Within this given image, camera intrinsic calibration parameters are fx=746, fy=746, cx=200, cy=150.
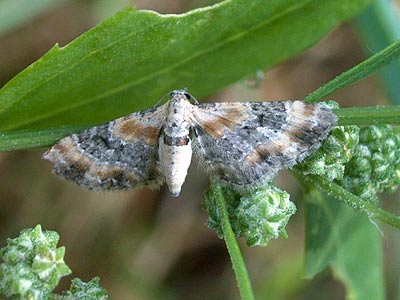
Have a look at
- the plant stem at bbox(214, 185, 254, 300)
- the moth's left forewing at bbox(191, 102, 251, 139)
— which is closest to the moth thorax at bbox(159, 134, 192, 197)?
the moth's left forewing at bbox(191, 102, 251, 139)

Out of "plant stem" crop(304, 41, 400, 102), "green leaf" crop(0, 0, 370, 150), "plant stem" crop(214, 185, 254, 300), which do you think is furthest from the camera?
"green leaf" crop(0, 0, 370, 150)

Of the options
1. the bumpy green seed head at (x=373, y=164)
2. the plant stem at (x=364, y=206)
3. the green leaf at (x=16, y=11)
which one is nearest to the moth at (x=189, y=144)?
the plant stem at (x=364, y=206)

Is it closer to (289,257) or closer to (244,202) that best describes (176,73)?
(244,202)

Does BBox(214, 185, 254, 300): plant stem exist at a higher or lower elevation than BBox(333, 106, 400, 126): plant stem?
lower

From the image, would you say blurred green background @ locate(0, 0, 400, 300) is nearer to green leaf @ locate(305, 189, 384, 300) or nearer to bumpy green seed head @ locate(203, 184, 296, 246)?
green leaf @ locate(305, 189, 384, 300)

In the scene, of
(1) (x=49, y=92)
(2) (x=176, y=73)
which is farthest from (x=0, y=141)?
(2) (x=176, y=73)

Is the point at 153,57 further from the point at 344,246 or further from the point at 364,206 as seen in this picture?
the point at 344,246

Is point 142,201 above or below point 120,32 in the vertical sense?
below
